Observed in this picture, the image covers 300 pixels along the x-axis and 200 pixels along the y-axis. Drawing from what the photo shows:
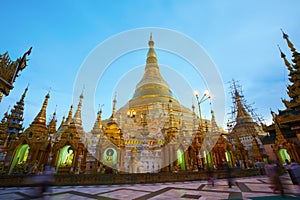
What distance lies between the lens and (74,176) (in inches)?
378

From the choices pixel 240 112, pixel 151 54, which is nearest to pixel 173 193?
pixel 240 112

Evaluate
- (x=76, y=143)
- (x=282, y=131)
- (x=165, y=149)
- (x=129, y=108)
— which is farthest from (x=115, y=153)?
(x=282, y=131)

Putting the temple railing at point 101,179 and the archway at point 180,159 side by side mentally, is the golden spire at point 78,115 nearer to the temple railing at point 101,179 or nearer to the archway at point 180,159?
the temple railing at point 101,179

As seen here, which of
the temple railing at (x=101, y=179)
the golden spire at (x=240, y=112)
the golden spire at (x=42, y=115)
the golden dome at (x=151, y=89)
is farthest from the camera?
the golden dome at (x=151, y=89)

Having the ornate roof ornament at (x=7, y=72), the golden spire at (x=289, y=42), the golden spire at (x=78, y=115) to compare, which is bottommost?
the ornate roof ornament at (x=7, y=72)

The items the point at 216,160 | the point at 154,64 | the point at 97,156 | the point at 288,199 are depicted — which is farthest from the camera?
the point at 154,64

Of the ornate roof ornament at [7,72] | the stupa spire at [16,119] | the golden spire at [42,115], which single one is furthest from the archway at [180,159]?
the stupa spire at [16,119]

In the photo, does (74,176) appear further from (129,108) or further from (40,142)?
(129,108)

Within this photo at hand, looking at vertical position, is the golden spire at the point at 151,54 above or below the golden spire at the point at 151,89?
above

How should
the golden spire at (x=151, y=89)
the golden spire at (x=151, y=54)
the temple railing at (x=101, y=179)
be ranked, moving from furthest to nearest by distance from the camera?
the golden spire at (x=151, y=54) → the golden spire at (x=151, y=89) → the temple railing at (x=101, y=179)

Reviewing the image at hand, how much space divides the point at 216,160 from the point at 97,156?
41.3ft

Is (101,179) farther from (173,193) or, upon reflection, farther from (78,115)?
(78,115)

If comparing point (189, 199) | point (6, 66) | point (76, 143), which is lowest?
point (189, 199)

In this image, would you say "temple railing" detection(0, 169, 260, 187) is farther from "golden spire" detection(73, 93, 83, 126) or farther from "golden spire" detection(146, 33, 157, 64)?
"golden spire" detection(146, 33, 157, 64)
